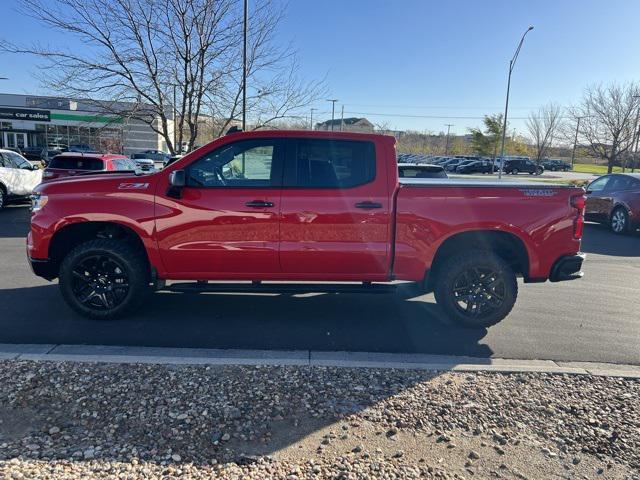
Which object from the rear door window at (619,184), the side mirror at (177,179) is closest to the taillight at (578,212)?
the side mirror at (177,179)

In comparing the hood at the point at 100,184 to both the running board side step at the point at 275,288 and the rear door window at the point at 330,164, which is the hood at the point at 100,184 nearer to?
the running board side step at the point at 275,288

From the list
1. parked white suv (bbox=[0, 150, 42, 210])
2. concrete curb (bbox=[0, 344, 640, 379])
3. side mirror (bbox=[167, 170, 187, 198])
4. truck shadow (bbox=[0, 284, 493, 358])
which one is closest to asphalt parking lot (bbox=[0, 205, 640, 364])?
truck shadow (bbox=[0, 284, 493, 358])

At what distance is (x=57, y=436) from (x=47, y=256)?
253cm

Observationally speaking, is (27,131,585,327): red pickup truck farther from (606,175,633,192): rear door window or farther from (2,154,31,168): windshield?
(2,154,31,168): windshield

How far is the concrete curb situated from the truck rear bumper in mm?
991

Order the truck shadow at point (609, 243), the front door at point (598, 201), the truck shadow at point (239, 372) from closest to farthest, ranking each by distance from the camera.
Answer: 1. the truck shadow at point (239, 372)
2. the truck shadow at point (609, 243)
3. the front door at point (598, 201)

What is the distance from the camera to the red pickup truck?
A: 457cm

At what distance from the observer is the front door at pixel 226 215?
455cm

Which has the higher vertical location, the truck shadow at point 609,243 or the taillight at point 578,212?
the taillight at point 578,212

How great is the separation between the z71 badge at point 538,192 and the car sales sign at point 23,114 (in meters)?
54.2

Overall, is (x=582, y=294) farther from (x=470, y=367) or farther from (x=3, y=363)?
(x=3, y=363)

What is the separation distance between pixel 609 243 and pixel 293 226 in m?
9.67

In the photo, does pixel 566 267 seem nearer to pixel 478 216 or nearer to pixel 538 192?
pixel 538 192

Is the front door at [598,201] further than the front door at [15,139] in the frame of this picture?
No
